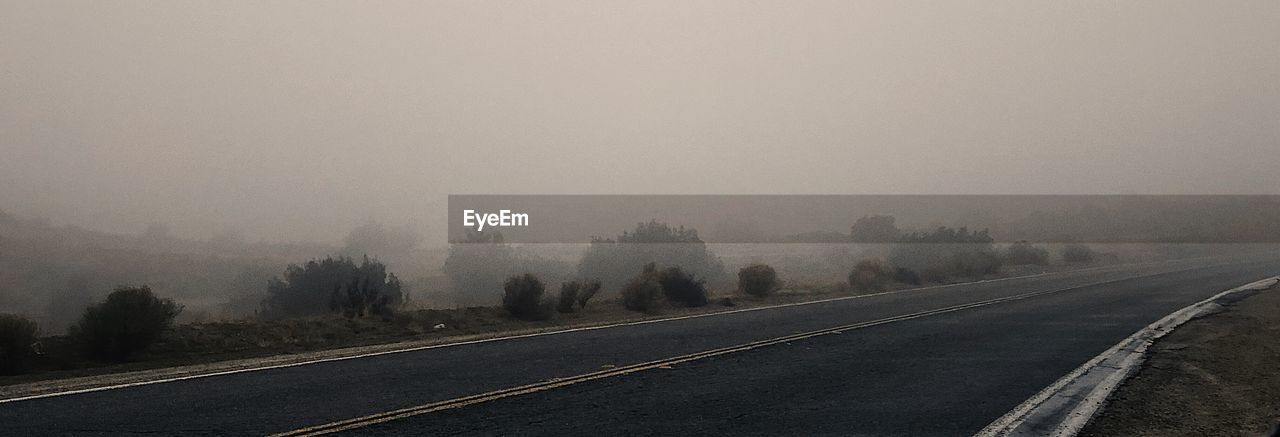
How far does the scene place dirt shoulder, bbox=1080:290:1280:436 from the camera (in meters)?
7.10

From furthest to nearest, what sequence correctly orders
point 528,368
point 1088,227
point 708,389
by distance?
point 1088,227, point 528,368, point 708,389

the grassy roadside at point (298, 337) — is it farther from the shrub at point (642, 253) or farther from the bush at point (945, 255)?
the shrub at point (642, 253)

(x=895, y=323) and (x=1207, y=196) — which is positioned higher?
(x=1207, y=196)

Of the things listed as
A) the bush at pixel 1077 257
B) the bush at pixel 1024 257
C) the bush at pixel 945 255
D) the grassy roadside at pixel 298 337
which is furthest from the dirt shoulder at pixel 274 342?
the bush at pixel 1077 257

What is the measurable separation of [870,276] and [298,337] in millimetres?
25786

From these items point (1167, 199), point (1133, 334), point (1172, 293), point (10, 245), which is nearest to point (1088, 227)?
point (1167, 199)

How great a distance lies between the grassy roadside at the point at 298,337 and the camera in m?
10.9

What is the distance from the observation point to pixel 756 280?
1046 inches

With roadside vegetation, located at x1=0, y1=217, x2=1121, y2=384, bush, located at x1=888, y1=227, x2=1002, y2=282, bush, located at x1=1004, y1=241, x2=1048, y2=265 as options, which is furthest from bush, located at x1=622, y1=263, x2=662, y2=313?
bush, located at x1=1004, y1=241, x2=1048, y2=265

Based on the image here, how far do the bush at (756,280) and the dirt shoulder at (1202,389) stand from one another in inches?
524

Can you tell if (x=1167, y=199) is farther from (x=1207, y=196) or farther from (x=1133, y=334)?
(x=1133, y=334)

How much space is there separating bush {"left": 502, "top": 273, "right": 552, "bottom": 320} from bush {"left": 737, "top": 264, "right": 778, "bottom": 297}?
990cm

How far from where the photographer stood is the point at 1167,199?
453 ft

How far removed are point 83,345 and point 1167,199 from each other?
168148 mm
